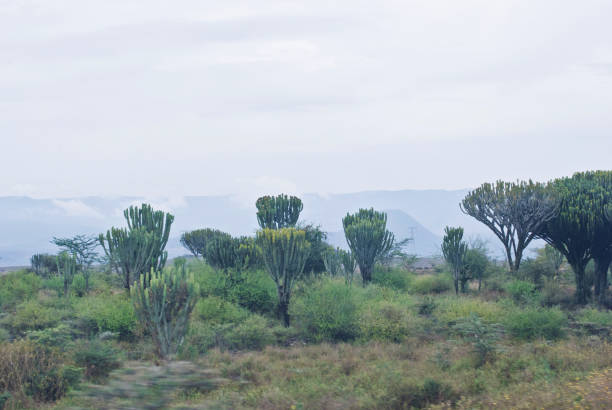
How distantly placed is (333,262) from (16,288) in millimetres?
14935

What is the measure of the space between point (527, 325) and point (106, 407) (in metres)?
11.7

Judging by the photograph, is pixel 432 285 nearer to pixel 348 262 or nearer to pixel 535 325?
pixel 348 262

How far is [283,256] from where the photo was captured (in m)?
16.6

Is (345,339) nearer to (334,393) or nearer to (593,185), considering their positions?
(334,393)

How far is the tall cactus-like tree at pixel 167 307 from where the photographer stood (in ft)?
37.9

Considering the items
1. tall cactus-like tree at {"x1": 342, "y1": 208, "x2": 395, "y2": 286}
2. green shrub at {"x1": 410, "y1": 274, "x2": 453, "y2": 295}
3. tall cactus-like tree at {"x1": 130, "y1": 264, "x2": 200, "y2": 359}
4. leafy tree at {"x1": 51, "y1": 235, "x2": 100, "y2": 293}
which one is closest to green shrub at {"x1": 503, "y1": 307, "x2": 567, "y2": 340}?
tall cactus-like tree at {"x1": 342, "y1": 208, "x2": 395, "y2": 286}

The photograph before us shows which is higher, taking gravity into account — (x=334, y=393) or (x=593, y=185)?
(x=593, y=185)

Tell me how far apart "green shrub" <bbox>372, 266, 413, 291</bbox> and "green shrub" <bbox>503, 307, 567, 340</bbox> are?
27.6 ft

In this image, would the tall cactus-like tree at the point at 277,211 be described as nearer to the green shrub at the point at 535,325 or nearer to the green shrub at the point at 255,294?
the green shrub at the point at 255,294

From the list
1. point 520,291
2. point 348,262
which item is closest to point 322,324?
point 348,262

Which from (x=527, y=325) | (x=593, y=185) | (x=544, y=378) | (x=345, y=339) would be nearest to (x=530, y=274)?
(x=593, y=185)

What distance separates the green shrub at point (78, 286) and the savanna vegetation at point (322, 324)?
94mm

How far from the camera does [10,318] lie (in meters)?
16.5

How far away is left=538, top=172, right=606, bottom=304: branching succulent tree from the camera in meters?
19.8
